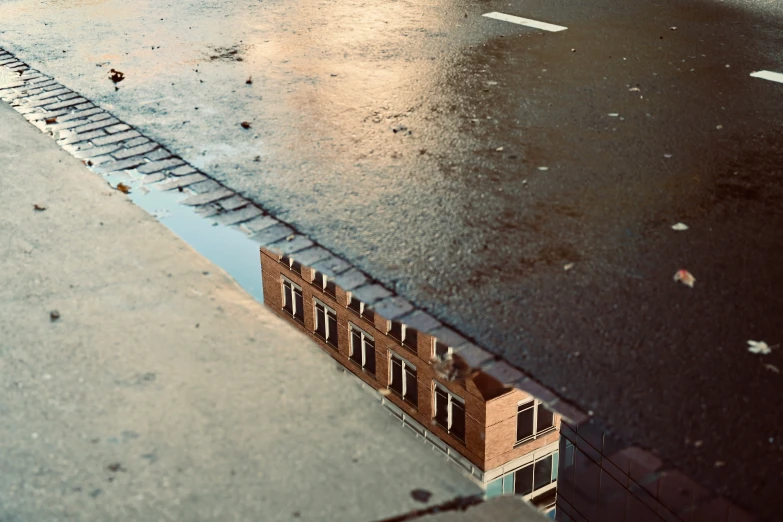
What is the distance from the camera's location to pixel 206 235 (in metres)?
5.89

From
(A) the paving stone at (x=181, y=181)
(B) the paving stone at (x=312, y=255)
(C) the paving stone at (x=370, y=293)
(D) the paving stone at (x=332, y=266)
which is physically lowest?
(A) the paving stone at (x=181, y=181)

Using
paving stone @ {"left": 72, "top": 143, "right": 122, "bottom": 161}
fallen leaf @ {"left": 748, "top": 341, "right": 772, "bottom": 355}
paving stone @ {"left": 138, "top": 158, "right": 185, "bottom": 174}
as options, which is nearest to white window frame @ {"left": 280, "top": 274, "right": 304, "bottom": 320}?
paving stone @ {"left": 138, "top": 158, "right": 185, "bottom": 174}

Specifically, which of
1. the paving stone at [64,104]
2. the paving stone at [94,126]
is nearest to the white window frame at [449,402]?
the paving stone at [94,126]

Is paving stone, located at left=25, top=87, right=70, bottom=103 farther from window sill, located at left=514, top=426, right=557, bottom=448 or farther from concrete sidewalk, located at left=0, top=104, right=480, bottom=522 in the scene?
window sill, located at left=514, top=426, right=557, bottom=448

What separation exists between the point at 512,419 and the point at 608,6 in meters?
8.98

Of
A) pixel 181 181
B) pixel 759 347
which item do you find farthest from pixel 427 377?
pixel 181 181

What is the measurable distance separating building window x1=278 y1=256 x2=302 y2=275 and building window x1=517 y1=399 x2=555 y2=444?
1.74 metres

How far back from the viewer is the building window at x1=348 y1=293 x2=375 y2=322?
16.2 feet

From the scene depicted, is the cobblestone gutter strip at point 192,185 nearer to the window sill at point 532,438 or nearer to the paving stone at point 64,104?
the paving stone at point 64,104

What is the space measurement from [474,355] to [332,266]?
48.8 inches

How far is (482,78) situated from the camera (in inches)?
354

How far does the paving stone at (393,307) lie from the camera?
4848mm

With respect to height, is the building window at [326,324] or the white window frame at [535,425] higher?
the white window frame at [535,425]

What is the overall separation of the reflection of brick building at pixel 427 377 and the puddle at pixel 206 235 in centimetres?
10
